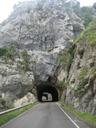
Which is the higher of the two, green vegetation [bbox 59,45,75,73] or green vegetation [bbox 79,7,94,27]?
green vegetation [bbox 79,7,94,27]

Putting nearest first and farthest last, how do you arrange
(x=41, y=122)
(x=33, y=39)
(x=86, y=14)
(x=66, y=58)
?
(x=41, y=122), (x=66, y=58), (x=33, y=39), (x=86, y=14)

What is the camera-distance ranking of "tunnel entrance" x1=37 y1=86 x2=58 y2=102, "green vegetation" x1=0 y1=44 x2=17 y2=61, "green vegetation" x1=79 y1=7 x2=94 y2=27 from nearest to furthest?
"green vegetation" x1=0 y1=44 x2=17 y2=61 < "tunnel entrance" x1=37 y1=86 x2=58 y2=102 < "green vegetation" x1=79 y1=7 x2=94 y2=27

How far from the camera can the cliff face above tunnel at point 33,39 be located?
77562mm

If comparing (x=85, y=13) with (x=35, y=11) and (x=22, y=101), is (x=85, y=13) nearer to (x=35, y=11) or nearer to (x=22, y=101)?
(x=35, y=11)

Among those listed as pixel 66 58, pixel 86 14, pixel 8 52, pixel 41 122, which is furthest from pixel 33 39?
pixel 41 122

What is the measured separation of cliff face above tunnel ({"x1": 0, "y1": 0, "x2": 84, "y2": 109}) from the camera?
7756cm

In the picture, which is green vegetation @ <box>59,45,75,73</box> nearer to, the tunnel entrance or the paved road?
the tunnel entrance

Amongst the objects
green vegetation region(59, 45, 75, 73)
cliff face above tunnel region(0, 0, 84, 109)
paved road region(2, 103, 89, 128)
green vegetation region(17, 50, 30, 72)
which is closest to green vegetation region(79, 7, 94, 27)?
cliff face above tunnel region(0, 0, 84, 109)

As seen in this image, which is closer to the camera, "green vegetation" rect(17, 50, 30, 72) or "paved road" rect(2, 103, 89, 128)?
"paved road" rect(2, 103, 89, 128)

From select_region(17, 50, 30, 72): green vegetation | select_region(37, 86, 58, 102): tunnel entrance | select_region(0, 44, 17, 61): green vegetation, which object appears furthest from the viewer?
select_region(37, 86, 58, 102): tunnel entrance

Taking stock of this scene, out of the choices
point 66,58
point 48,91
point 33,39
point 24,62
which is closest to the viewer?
point 66,58

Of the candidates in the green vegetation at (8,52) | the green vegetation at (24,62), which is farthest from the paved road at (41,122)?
the green vegetation at (8,52)

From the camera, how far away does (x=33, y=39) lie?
91.5m

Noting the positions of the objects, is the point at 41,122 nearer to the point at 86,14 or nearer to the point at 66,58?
the point at 66,58
